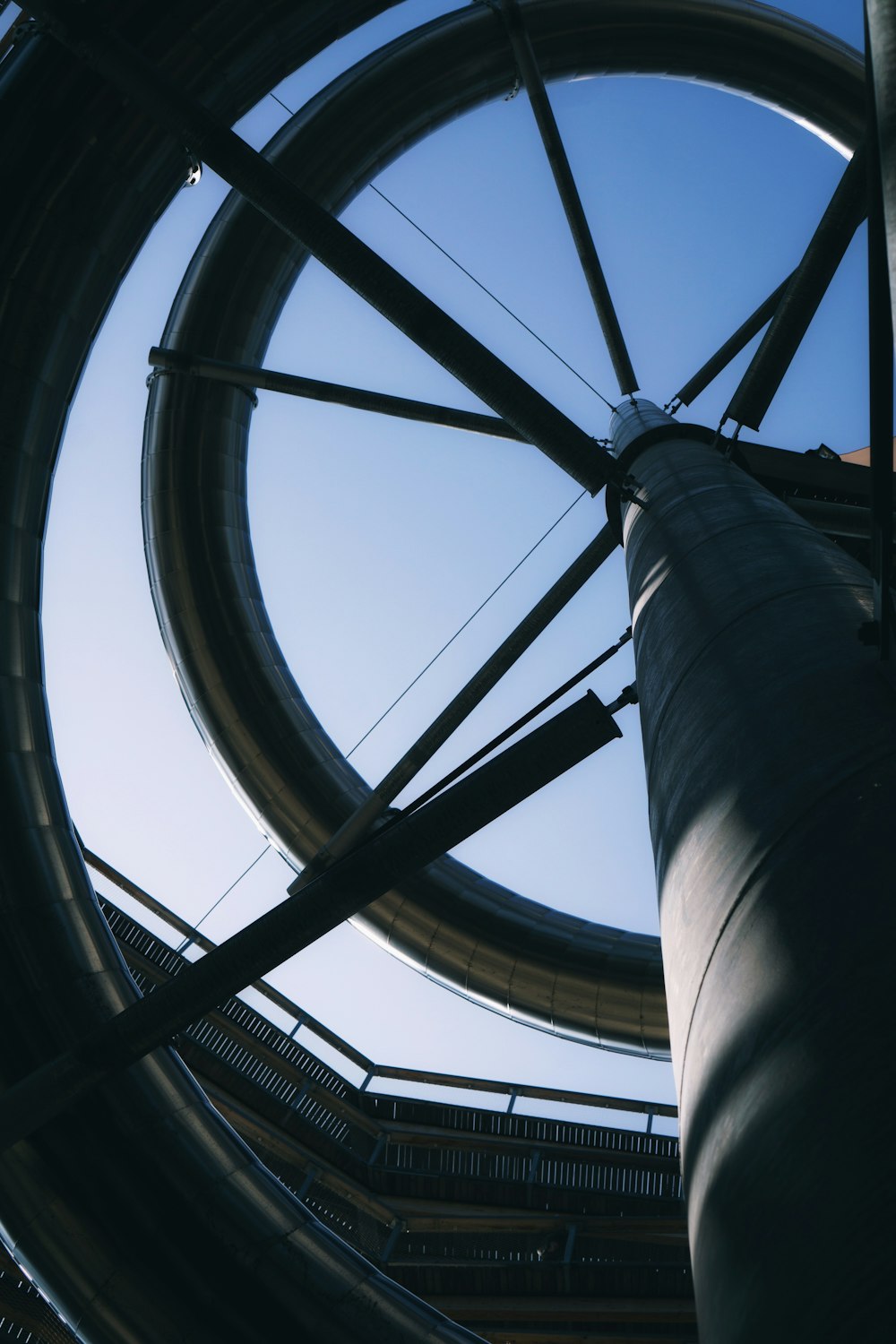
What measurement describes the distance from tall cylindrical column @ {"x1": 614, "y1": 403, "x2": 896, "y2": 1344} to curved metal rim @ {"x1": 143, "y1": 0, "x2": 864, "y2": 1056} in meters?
8.72

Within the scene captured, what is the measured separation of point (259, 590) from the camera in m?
12.4

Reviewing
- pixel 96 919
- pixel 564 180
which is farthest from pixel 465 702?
pixel 564 180

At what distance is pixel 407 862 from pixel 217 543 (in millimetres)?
8530

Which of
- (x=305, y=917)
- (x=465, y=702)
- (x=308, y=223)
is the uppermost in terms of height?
(x=465, y=702)

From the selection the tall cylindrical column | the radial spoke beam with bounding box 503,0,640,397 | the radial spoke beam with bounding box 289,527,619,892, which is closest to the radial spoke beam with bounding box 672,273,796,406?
the radial spoke beam with bounding box 503,0,640,397

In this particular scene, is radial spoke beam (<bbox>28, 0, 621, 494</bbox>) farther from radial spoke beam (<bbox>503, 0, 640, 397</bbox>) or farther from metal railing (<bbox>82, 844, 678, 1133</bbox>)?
metal railing (<bbox>82, 844, 678, 1133</bbox>)

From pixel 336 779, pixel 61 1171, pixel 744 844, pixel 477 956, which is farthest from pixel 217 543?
pixel 744 844

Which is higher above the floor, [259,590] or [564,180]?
[564,180]

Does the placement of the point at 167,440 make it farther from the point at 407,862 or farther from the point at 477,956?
the point at 407,862

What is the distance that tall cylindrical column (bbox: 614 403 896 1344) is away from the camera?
1.48 metres

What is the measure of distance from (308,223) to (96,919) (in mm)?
3730

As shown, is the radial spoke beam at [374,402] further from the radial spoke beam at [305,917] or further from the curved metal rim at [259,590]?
the radial spoke beam at [305,917]

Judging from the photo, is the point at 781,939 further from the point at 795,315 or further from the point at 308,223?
the point at 795,315

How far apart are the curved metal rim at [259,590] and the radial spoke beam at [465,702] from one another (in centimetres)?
268
